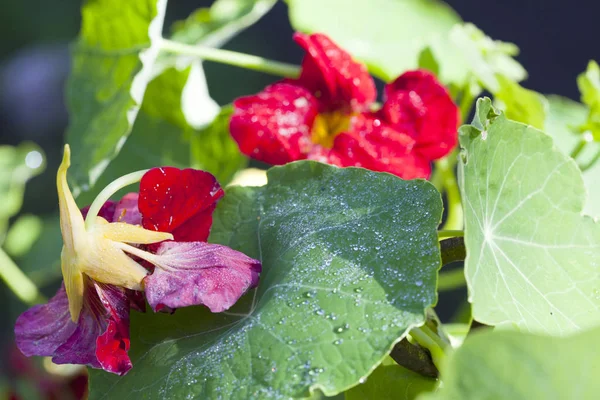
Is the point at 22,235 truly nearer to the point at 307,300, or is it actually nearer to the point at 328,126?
the point at 328,126

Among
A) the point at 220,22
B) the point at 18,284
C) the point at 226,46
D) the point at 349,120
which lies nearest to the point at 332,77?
the point at 349,120

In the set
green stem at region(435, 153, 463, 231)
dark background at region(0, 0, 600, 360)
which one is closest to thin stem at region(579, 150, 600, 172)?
green stem at region(435, 153, 463, 231)

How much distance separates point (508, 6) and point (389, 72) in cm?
217

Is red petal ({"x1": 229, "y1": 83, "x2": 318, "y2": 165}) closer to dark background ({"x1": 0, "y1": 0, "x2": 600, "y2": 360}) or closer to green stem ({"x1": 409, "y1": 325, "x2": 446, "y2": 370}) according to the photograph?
green stem ({"x1": 409, "y1": 325, "x2": 446, "y2": 370})

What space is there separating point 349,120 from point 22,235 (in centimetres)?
62

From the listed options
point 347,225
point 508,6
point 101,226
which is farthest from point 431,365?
point 508,6

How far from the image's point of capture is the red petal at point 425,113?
562 millimetres

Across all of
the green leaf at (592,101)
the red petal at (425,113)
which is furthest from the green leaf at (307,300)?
the green leaf at (592,101)

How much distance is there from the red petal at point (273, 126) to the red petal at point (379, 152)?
1.2 inches

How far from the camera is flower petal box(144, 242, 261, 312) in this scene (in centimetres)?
38

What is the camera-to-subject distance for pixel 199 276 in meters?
0.39

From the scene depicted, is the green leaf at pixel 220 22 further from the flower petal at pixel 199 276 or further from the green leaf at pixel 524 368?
the green leaf at pixel 524 368

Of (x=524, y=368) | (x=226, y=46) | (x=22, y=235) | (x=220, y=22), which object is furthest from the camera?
(x=226, y=46)

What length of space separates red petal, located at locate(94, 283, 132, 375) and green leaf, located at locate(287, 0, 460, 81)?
0.39 meters
